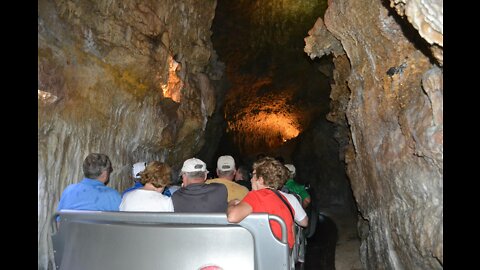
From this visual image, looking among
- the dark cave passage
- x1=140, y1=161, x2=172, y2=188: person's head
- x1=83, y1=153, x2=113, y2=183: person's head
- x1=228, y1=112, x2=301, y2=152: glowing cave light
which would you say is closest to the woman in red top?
x1=140, y1=161, x2=172, y2=188: person's head

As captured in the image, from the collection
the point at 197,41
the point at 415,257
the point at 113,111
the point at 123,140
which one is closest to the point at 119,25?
the point at 113,111

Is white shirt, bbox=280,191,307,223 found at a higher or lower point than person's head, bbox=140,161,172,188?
lower

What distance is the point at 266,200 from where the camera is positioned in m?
2.91

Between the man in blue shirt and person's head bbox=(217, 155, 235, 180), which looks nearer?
the man in blue shirt

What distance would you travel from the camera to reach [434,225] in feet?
10.9

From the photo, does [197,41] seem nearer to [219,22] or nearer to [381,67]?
[219,22]

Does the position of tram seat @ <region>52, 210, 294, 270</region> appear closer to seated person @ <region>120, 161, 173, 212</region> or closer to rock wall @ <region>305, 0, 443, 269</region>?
seated person @ <region>120, 161, 173, 212</region>

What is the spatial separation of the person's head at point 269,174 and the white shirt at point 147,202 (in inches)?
31.4

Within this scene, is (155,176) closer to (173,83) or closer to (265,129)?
(173,83)

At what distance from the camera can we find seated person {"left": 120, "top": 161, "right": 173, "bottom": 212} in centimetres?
338

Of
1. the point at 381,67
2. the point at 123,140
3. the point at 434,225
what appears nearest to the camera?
the point at 434,225

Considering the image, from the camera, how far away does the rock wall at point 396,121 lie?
3.04 metres

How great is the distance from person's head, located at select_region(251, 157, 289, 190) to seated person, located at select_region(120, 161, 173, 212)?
0.80 meters

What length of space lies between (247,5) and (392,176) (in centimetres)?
806
